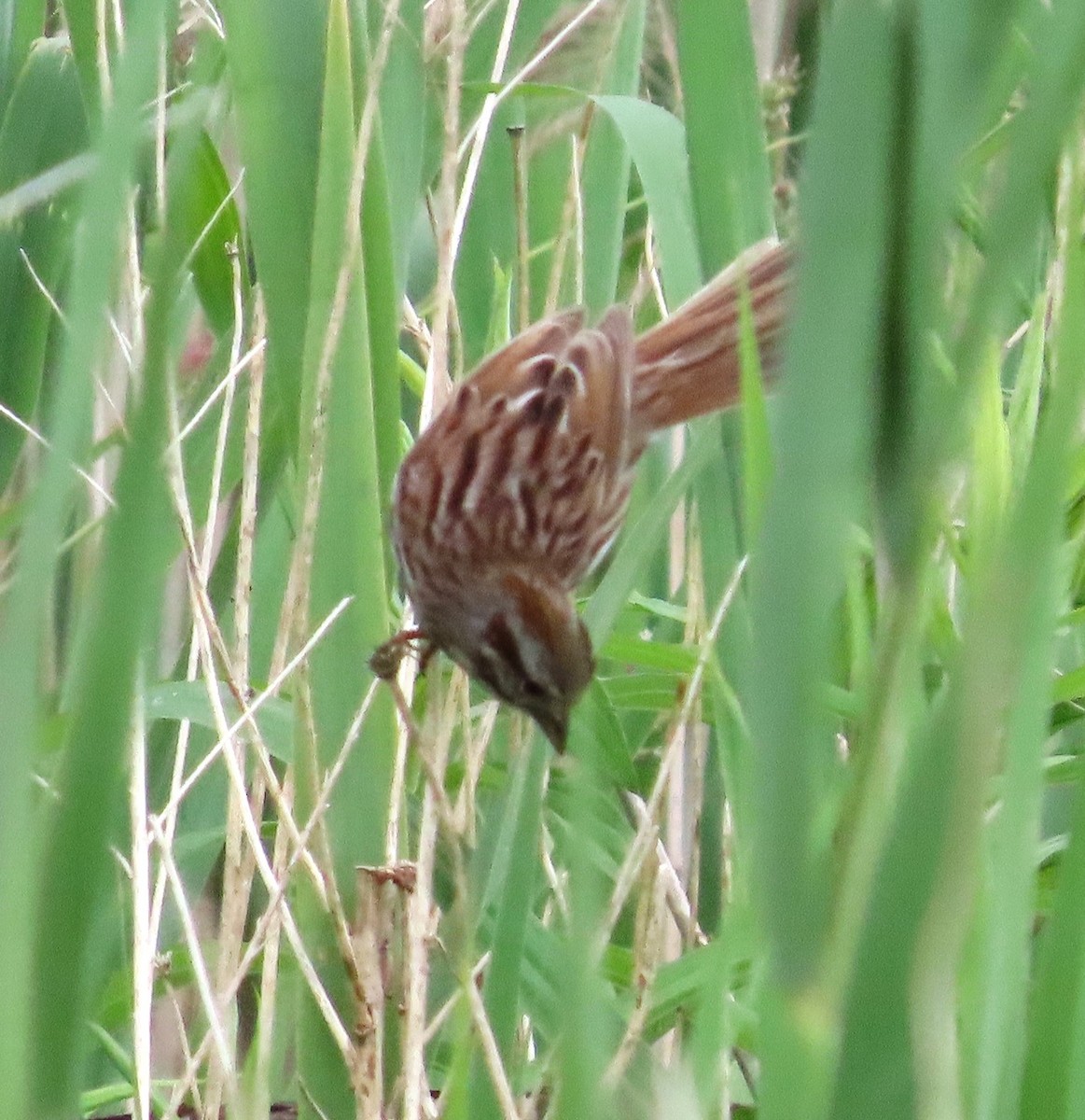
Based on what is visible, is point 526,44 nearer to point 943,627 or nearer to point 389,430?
point 389,430

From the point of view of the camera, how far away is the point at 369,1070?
0.81 meters

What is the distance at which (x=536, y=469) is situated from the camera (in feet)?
5.24

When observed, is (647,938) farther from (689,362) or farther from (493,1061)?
(689,362)

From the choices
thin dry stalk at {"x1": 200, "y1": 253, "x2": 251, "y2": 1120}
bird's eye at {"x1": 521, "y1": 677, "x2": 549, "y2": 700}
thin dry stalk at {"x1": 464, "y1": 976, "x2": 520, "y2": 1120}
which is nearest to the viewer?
thin dry stalk at {"x1": 464, "y1": 976, "x2": 520, "y2": 1120}

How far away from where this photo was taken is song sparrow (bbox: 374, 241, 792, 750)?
1238mm

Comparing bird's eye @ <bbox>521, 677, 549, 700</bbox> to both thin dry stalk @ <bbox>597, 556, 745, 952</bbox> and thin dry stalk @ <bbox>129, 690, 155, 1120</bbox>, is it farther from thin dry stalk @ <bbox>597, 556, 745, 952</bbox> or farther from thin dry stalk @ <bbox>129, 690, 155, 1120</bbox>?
thin dry stalk @ <bbox>129, 690, 155, 1120</bbox>

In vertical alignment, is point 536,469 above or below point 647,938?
above

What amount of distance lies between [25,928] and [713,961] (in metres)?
0.32

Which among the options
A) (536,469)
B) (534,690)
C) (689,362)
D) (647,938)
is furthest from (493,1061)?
(536,469)

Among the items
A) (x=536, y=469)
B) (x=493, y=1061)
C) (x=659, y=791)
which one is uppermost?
(x=536, y=469)

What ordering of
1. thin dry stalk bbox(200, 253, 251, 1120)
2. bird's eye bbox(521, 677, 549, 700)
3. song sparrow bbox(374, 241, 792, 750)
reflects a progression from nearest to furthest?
thin dry stalk bbox(200, 253, 251, 1120) → bird's eye bbox(521, 677, 549, 700) → song sparrow bbox(374, 241, 792, 750)

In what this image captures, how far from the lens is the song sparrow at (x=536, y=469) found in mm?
1238

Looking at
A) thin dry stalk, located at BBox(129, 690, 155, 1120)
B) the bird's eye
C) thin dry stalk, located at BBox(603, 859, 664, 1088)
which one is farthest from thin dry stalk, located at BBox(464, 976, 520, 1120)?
the bird's eye

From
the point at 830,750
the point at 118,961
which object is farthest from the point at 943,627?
the point at 118,961
